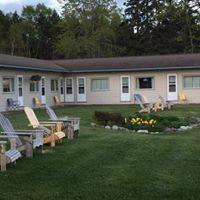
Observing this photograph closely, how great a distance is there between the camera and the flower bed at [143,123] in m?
15.1

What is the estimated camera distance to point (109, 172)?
817 centimetres

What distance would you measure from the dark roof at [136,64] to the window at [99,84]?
1.03 meters

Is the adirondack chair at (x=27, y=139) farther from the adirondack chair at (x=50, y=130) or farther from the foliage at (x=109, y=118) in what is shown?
the foliage at (x=109, y=118)

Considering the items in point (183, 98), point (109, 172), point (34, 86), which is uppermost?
point (34, 86)

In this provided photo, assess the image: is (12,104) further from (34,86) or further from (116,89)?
(116,89)

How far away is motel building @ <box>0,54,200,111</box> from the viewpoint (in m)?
32.4

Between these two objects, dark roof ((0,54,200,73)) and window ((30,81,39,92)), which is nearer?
window ((30,81,39,92))

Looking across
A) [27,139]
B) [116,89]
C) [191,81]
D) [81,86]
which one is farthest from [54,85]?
[27,139]

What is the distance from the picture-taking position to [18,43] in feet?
222

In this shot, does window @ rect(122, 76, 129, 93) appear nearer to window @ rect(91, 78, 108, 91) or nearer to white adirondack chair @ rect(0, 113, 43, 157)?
window @ rect(91, 78, 108, 91)

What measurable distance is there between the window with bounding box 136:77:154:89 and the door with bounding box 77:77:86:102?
4106 millimetres

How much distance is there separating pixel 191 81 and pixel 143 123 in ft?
60.8

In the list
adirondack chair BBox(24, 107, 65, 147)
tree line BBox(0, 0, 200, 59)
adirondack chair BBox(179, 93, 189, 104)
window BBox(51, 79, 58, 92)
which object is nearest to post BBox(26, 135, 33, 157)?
adirondack chair BBox(24, 107, 65, 147)

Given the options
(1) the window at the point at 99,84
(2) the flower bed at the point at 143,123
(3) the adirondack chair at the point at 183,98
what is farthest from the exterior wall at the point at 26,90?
(2) the flower bed at the point at 143,123
